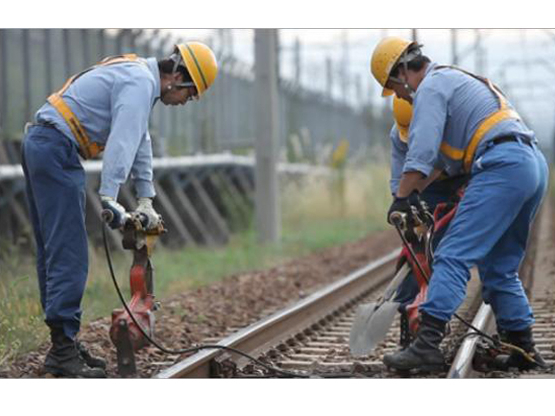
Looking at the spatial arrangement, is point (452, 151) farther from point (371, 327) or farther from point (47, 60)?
point (47, 60)

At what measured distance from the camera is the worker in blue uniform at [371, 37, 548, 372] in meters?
6.15

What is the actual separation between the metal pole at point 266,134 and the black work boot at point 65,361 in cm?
1007

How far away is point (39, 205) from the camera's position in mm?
6277

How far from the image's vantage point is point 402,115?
23.4ft

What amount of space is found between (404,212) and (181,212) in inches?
471

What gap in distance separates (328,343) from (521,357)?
73.0 inches

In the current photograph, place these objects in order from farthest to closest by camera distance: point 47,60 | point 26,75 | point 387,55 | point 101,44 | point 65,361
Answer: point 101,44
point 47,60
point 26,75
point 387,55
point 65,361

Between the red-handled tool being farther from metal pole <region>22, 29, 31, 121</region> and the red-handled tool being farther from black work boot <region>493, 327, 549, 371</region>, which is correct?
metal pole <region>22, 29, 31, 121</region>

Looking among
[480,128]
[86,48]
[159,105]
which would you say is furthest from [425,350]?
[159,105]

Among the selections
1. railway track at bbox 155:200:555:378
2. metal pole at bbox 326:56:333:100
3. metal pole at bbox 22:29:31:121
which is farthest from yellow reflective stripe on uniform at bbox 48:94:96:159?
metal pole at bbox 326:56:333:100

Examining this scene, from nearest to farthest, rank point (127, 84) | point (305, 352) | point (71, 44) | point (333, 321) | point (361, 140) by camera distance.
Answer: point (127, 84), point (305, 352), point (333, 321), point (71, 44), point (361, 140)

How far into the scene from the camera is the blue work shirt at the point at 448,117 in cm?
615
